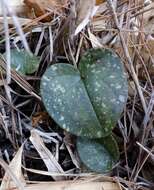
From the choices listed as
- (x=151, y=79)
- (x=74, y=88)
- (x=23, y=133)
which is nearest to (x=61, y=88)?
(x=74, y=88)

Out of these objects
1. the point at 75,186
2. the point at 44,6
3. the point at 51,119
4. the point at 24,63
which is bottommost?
the point at 75,186

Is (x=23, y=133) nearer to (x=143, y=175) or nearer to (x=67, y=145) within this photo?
(x=67, y=145)

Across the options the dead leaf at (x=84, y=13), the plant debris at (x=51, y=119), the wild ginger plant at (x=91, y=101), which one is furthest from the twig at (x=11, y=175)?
the dead leaf at (x=84, y=13)

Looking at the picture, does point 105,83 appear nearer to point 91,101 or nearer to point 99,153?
point 91,101

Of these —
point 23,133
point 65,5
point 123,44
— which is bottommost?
point 23,133

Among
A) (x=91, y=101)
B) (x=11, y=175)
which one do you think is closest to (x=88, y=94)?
(x=91, y=101)

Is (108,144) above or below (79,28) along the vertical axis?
below

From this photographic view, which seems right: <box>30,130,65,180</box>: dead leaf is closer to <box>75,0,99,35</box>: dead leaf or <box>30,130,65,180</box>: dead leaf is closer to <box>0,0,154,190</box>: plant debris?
<box>0,0,154,190</box>: plant debris
